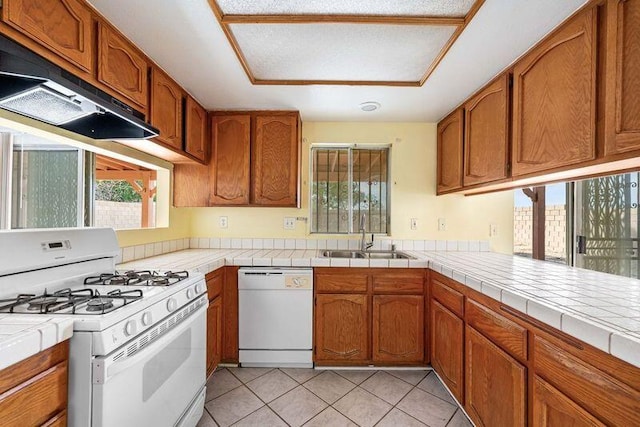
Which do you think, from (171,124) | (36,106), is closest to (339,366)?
(171,124)

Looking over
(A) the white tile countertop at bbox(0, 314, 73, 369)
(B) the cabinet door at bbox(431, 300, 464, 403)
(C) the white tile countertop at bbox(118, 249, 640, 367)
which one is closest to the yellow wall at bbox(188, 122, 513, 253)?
(C) the white tile countertop at bbox(118, 249, 640, 367)

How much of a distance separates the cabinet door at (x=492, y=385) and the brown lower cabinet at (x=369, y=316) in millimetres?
547

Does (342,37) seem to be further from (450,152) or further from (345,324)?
(345,324)

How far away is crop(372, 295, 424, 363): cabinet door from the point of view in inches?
82.4

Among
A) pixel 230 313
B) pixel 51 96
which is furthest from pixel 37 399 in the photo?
pixel 230 313

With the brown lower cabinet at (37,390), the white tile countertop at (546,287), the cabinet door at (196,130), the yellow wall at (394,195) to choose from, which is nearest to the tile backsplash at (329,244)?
the yellow wall at (394,195)

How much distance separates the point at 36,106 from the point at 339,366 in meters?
2.28

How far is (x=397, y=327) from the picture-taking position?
6.88ft

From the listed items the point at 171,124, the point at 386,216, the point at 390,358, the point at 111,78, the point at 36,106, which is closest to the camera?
the point at 36,106

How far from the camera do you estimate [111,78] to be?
1.33 meters

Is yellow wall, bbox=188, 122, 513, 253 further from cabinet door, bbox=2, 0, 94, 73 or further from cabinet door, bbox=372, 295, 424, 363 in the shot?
cabinet door, bbox=2, 0, 94, 73

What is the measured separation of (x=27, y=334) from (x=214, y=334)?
4.49ft

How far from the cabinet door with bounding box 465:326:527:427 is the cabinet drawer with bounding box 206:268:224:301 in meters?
1.62

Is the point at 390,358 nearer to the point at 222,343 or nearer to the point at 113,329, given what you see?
the point at 222,343
